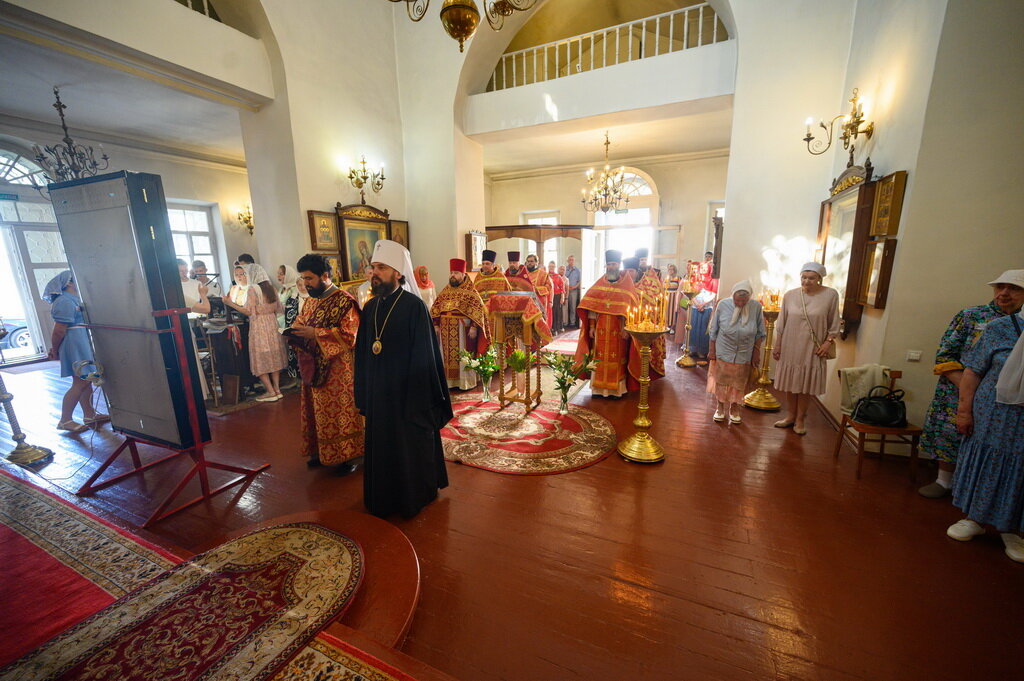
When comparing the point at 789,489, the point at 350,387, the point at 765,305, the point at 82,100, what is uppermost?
the point at 82,100

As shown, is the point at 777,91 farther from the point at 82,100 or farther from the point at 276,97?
the point at 82,100

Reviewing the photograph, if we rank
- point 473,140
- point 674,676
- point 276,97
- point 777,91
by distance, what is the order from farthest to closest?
point 473,140, point 276,97, point 777,91, point 674,676

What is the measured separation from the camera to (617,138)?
11.4 metres

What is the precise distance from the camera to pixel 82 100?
752cm

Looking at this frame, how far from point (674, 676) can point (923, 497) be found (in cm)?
313

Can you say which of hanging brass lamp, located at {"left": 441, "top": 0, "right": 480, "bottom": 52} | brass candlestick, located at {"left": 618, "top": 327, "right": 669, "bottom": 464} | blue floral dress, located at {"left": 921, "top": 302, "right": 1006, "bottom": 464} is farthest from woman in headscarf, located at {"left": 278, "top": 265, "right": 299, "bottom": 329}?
blue floral dress, located at {"left": 921, "top": 302, "right": 1006, "bottom": 464}

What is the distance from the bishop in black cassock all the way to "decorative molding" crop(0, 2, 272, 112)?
17.1ft

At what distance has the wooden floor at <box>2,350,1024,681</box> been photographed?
6.81 ft

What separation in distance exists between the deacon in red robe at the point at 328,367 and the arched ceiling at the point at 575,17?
29.1ft

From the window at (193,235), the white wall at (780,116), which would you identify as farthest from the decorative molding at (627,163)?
the window at (193,235)

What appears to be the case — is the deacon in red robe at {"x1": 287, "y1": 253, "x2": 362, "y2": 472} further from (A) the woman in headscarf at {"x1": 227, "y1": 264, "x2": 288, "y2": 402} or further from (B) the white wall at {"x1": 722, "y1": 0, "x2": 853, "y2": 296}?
(B) the white wall at {"x1": 722, "y1": 0, "x2": 853, "y2": 296}

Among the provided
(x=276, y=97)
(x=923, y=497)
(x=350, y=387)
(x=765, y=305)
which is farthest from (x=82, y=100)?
(x=923, y=497)

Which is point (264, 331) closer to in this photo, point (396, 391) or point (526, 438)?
point (396, 391)

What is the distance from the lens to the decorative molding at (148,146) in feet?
26.8
